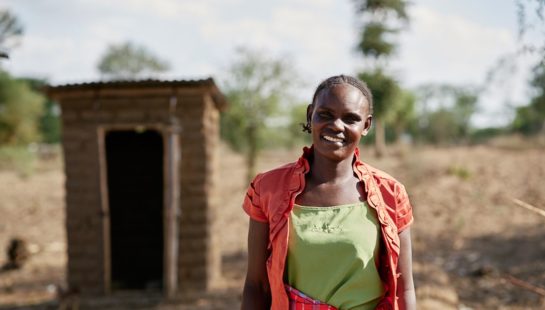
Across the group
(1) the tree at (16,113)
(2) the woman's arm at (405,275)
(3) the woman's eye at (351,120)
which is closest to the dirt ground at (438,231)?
(2) the woman's arm at (405,275)

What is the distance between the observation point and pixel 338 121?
1.68 meters

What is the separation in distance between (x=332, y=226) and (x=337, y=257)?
94 millimetres

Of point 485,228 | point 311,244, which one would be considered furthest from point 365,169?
point 485,228

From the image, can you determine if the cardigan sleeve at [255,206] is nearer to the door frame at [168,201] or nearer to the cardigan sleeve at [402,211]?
the cardigan sleeve at [402,211]

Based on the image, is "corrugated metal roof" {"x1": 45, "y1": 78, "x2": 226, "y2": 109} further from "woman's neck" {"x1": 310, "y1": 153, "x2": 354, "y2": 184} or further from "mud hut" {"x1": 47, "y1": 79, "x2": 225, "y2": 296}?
"woman's neck" {"x1": 310, "y1": 153, "x2": 354, "y2": 184}

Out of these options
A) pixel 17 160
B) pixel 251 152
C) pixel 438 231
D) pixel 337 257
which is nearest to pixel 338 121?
pixel 337 257

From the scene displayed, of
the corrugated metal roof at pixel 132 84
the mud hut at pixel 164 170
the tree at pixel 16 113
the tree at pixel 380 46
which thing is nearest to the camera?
the corrugated metal roof at pixel 132 84

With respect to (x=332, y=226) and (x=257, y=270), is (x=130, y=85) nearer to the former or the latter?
(x=257, y=270)

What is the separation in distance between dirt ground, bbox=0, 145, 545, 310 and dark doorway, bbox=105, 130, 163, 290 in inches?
41.1

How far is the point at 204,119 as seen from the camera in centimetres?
714

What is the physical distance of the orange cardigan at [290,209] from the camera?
1622 millimetres

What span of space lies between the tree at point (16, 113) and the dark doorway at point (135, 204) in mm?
17917

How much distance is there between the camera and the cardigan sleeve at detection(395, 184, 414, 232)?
167 cm

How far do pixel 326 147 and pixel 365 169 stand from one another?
182mm
